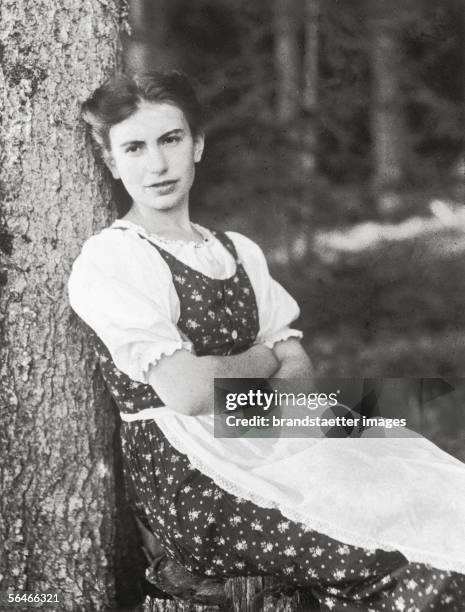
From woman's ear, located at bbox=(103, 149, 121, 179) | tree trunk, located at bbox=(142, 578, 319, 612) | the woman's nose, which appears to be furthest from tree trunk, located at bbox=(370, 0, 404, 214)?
tree trunk, located at bbox=(142, 578, 319, 612)

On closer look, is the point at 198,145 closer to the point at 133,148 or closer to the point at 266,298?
the point at 133,148

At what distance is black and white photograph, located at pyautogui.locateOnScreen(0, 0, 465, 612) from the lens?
65.5 inches

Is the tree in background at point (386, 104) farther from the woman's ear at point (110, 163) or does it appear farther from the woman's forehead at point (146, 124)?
the woman's ear at point (110, 163)

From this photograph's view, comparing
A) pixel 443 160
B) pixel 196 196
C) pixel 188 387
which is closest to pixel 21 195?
pixel 196 196

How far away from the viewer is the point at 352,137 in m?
1.83

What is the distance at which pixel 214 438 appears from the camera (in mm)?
1689

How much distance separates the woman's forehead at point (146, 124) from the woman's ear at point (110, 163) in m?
0.04

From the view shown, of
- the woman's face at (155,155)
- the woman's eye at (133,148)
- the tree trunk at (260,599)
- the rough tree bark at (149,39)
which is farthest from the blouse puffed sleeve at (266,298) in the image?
the tree trunk at (260,599)

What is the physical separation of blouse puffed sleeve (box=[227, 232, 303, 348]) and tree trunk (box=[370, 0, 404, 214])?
0.35 m

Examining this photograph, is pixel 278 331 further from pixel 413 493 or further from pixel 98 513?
pixel 98 513

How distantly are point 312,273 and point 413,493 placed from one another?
63 centimetres

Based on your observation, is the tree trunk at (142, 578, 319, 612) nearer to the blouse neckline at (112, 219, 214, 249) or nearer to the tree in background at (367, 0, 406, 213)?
the blouse neckline at (112, 219, 214, 249)

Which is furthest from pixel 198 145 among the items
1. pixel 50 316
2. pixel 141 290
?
pixel 50 316

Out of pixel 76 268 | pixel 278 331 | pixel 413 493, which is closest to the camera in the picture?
pixel 413 493
